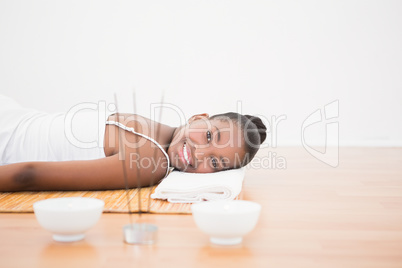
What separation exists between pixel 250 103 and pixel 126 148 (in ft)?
8.19

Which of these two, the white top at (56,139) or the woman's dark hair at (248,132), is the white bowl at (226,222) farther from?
the white top at (56,139)

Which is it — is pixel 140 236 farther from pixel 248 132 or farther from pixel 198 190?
pixel 248 132

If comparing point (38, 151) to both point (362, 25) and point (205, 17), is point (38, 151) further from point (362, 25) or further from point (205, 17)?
point (362, 25)

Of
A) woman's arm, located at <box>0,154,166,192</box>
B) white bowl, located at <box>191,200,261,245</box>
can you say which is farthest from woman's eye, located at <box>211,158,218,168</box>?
white bowl, located at <box>191,200,261,245</box>

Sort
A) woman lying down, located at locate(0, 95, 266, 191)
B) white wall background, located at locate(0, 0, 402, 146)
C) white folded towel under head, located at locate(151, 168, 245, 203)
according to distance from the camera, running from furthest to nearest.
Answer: white wall background, located at locate(0, 0, 402, 146), woman lying down, located at locate(0, 95, 266, 191), white folded towel under head, located at locate(151, 168, 245, 203)

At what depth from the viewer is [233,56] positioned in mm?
4516

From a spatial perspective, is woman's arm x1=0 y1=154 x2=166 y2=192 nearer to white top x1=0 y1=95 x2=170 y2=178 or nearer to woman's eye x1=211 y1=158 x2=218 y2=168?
white top x1=0 y1=95 x2=170 y2=178

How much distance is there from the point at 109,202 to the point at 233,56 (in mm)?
2743

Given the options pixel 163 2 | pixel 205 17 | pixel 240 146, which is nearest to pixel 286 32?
pixel 205 17

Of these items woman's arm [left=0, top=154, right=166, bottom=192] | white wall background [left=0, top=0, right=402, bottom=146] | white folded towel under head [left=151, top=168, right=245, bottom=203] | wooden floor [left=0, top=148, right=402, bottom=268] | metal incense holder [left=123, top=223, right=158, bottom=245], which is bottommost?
wooden floor [left=0, top=148, right=402, bottom=268]

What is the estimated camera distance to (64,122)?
8.08 ft

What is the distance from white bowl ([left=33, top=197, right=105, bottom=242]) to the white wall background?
3066mm

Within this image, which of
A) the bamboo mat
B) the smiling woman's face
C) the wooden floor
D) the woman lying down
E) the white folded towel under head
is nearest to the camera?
the wooden floor

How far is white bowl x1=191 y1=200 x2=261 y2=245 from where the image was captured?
1371 mm
